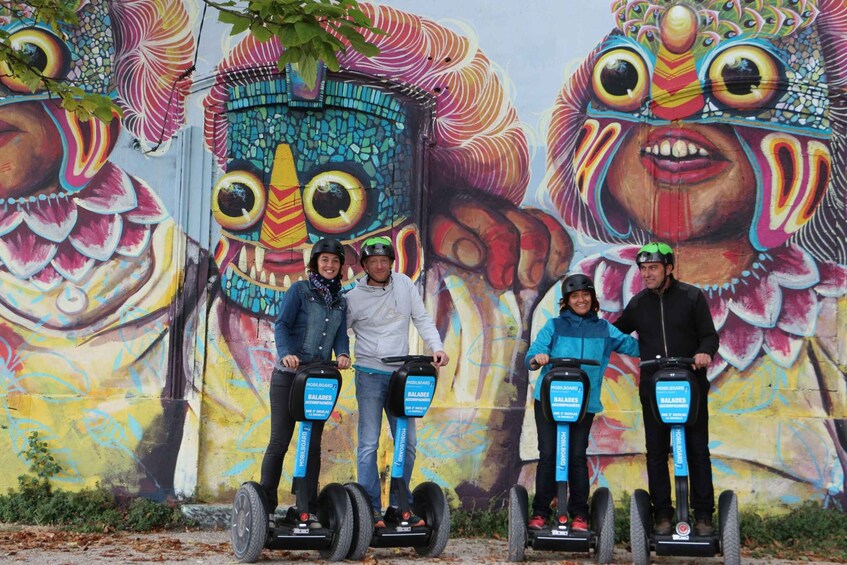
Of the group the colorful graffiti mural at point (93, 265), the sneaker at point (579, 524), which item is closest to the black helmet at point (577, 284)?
the sneaker at point (579, 524)

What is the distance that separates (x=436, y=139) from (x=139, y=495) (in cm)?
373

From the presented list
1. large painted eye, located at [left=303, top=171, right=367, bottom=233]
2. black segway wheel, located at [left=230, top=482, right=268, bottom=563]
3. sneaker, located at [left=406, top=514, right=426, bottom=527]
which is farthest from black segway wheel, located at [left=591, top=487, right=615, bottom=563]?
large painted eye, located at [left=303, top=171, right=367, bottom=233]

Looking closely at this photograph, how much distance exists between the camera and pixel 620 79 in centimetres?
882

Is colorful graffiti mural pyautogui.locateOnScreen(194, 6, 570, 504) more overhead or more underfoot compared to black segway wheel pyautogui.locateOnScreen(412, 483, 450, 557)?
more overhead

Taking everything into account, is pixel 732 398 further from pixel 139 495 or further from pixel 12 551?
pixel 12 551

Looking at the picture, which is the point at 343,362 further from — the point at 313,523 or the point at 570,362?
the point at 570,362

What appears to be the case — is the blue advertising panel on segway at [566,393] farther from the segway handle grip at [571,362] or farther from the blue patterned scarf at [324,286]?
the blue patterned scarf at [324,286]

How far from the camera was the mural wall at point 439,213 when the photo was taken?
8.62m

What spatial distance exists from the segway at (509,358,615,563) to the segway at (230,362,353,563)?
1.04 meters

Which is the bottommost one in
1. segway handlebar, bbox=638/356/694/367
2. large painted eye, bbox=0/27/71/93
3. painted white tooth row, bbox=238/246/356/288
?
segway handlebar, bbox=638/356/694/367

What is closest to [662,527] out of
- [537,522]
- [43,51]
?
[537,522]

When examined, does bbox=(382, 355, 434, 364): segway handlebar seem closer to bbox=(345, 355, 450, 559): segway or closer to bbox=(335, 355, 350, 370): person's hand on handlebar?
bbox=(345, 355, 450, 559): segway

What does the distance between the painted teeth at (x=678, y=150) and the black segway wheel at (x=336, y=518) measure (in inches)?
156

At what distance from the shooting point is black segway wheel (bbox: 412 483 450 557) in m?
6.71
